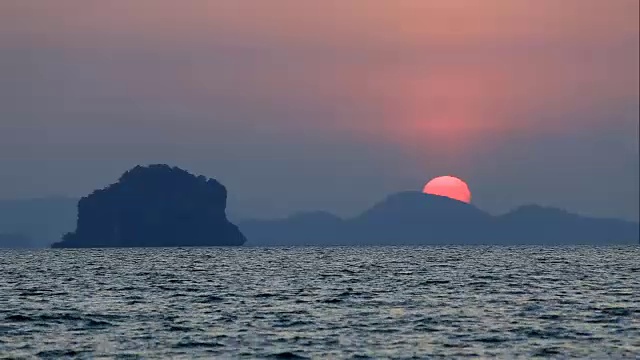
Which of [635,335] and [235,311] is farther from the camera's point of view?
[235,311]

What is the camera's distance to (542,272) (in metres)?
115

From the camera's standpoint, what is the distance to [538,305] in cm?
6644

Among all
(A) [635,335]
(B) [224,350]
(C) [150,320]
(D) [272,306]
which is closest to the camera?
(B) [224,350]

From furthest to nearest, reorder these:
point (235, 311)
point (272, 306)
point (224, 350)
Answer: point (272, 306) < point (235, 311) < point (224, 350)

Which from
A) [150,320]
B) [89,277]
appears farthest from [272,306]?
[89,277]

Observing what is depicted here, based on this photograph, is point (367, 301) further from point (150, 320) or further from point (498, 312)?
point (150, 320)

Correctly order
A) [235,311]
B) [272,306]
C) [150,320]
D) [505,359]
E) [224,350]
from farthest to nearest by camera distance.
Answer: [272,306] < [235,311] < [150,320] < [224,350] < [505,359]

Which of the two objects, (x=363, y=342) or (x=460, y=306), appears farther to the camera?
(x=460, y=306)

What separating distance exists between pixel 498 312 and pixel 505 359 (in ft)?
63.3

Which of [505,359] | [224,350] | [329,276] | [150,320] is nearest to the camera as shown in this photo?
[505,359]

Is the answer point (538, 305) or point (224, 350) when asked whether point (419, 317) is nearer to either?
point (538, 305)

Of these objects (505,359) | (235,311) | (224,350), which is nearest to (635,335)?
(505,359)

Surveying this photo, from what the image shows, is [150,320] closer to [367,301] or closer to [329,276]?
[367,301]

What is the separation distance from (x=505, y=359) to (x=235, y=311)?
25.1m
